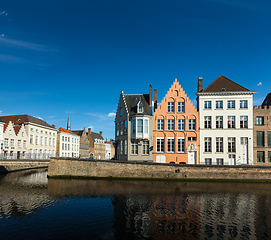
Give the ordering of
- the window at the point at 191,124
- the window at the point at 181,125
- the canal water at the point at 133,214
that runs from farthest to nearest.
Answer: the window at the point at 181,125 → the window at the point at 191,124 → the canal water at the point at 133,214

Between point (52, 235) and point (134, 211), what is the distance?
6.69m

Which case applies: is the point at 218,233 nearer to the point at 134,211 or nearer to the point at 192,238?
the point at 192,238

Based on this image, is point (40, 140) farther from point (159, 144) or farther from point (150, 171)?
point (150, 171)

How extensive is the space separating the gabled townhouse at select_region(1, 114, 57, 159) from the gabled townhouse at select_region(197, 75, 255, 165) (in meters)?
38.1

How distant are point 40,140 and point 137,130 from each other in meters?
35.8

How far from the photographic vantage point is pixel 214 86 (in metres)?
41.3

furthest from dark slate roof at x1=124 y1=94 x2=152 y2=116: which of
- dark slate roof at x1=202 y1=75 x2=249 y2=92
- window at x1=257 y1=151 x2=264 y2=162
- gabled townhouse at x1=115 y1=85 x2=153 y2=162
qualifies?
window at x1=257 y1=151 x2=264 y2=162

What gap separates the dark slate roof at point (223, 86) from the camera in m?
40.4

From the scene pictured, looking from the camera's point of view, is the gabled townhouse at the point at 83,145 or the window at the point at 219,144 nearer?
the window at the point at 219,144

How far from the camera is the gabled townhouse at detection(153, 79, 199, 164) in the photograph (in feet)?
132

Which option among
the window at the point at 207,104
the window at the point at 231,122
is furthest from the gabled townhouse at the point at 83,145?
the window at the point at 231,122

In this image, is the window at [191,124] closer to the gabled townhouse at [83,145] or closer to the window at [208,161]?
the window at [208,161]

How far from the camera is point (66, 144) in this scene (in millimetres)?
75125

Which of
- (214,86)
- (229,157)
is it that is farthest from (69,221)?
(214,86)
